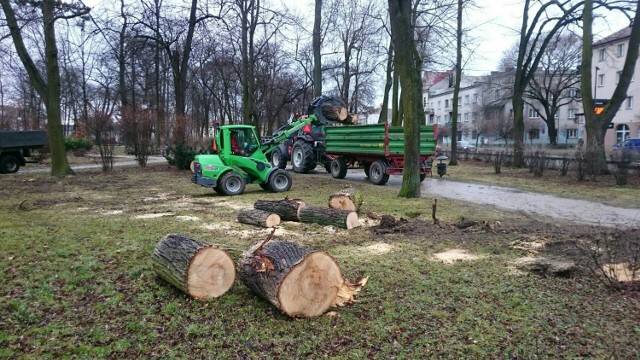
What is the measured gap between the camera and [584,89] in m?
18.7

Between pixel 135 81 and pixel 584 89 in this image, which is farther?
pixel 135 81

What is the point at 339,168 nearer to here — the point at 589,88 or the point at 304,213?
the point at 304,213

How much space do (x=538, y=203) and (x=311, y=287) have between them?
902 cm

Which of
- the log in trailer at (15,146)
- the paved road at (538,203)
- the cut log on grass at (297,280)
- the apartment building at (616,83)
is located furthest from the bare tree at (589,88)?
the apartment building at (616,83)

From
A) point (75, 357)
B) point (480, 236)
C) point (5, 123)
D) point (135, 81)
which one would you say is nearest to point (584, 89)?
point (480, 236)

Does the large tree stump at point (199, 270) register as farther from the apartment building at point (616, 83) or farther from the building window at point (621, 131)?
the building window at point (621, 131)

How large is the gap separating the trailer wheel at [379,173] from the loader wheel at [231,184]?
4648mm

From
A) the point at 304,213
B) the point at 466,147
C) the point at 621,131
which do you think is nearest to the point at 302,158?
the point at 304,213

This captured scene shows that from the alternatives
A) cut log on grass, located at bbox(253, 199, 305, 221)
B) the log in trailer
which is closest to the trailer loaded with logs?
cut log on grass, located at bbox(253, 199, 305, 221)

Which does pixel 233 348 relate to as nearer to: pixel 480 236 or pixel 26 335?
pixel 26 335

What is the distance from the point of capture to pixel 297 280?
4.15m

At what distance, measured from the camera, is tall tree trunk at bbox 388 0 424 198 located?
1134 centimetres

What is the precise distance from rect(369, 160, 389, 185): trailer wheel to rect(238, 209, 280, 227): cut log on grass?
7333mm

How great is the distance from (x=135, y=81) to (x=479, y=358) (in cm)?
4091
